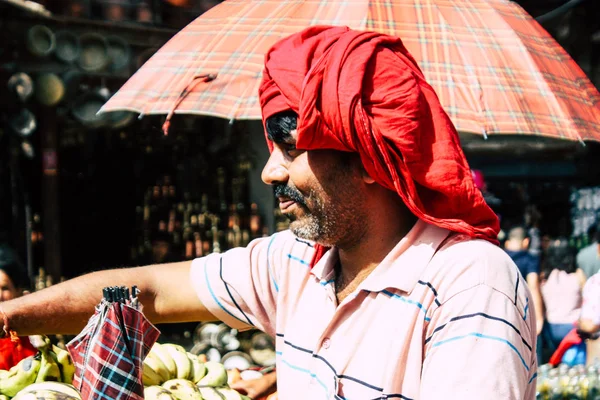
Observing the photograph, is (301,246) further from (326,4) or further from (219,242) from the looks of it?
(219,242)

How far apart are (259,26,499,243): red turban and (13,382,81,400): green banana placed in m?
1.06

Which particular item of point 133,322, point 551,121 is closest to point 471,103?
point 551,121

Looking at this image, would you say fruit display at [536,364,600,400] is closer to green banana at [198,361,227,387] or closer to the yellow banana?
green banana at [198,361,227,387]

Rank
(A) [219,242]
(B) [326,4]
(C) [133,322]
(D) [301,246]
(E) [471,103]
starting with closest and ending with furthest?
(C) [133,322] → (D) [301,246] → (E) [471,103] → (B) [326,4] → (A) [219,242]

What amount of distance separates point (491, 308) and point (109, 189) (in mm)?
6578

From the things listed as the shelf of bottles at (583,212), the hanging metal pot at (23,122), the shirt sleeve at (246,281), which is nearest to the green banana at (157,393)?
the shirt sleeve at (246,281)

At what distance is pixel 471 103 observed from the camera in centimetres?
Result: 285

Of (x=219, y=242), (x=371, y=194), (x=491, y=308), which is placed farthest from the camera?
(x=219, y=242)

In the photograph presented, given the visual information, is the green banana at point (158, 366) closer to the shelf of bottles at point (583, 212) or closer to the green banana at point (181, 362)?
the green banana at point (181, 362)

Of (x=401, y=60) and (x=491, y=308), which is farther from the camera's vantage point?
(x=401, y=60)

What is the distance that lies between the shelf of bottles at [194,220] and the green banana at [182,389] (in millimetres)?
5235

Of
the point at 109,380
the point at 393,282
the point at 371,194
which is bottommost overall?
the point at 109,380

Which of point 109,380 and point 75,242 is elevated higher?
point 109,380

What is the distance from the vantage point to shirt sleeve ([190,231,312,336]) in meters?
1.98
